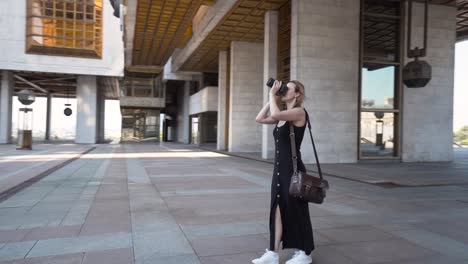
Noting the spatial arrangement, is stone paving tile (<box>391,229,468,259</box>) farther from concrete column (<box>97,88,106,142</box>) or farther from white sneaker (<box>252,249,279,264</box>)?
concrete column (<box>97,88,106,142</box>)

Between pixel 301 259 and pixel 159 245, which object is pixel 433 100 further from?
pixel 159 245

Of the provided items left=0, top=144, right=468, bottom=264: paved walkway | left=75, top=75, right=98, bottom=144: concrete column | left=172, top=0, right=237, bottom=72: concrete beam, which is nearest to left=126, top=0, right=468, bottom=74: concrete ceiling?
left=172, top=0, right=237, bottom=72: concrete beam

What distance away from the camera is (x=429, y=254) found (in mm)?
4094

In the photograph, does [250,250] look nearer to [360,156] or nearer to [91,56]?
[360,156]

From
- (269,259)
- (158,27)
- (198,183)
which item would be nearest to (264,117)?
(269,259)

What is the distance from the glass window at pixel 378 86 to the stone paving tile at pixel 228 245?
516 inches

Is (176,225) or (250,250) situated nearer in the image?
→ (250,250)

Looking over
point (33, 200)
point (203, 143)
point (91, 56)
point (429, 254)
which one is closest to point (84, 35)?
point (91, 56)

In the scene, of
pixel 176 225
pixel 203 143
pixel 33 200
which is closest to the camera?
pixel 176 225

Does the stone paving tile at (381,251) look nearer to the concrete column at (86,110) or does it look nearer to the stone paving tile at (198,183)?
the stone paving tile at (198,183)

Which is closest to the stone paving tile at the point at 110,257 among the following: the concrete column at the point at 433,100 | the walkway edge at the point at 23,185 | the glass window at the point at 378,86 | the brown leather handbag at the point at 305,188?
the brown leather handbag at the point at 305,188

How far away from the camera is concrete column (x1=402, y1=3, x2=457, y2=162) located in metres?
16.9

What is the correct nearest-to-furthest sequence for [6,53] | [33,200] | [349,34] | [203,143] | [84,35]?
[33,200] → [349,34] → [6,53] → [84,35] → [203,143]

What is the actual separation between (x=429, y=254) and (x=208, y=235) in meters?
2.55
